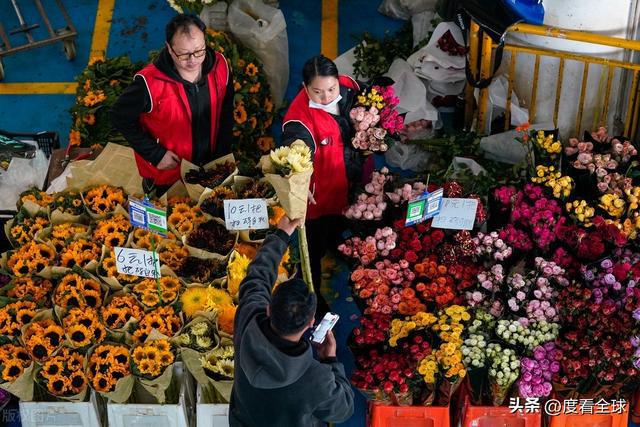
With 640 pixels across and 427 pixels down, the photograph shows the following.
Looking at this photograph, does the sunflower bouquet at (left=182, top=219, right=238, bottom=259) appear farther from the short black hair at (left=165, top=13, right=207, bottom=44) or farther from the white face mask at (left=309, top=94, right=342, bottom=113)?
the short black hair at (left=165, top=13, right=207, bottom=44)

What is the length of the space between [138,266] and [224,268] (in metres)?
0.45

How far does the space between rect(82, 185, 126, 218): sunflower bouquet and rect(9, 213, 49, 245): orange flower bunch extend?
0.25 meters

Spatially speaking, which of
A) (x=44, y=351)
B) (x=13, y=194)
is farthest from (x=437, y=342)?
(x=13, y=194)

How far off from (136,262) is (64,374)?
0.62 meters

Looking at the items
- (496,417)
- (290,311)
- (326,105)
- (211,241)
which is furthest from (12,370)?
(496,417)

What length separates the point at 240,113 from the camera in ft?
18.7

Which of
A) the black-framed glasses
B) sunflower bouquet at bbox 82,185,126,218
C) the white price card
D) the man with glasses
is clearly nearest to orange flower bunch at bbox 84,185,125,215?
sunflower bouquet at bbox 82,185,126,218

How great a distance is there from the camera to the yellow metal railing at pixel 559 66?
4.90 m

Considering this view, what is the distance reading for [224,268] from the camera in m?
4.30

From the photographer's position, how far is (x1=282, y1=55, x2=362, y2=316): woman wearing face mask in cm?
431

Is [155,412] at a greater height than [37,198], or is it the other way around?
[37,198]

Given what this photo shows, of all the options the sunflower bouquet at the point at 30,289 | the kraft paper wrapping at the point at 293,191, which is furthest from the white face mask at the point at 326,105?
the sunflower bouquet at the point at 30,289

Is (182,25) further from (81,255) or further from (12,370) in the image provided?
(12,370)

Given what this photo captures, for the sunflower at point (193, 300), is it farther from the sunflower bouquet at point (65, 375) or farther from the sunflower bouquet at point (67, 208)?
the sunflower bouquet at point (67, 208)
